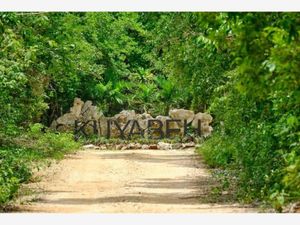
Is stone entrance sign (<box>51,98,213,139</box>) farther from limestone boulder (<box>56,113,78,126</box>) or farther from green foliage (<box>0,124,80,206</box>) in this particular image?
green foliage (<box>0,124,80,206</box>)

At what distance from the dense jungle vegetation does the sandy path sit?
0.26 meters

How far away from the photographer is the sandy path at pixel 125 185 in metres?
8.70

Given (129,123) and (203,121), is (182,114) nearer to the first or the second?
(203,121)

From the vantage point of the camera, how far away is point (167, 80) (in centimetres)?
1497

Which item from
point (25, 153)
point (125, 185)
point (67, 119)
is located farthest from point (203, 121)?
point (25, 153)

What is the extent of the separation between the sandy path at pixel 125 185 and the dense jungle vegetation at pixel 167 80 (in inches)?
10.4

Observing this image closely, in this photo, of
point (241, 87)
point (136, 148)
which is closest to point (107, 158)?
point (136, 148)

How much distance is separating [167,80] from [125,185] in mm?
4670

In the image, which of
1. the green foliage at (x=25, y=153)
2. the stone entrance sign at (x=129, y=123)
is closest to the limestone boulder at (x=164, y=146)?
the stone entrance sign at (x=129, y=123)

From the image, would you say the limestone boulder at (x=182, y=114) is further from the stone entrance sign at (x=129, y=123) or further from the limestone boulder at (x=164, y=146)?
the limestone boulder at (x=164, y=146)

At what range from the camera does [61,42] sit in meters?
11.3

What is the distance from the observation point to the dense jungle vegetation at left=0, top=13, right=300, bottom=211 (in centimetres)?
674
